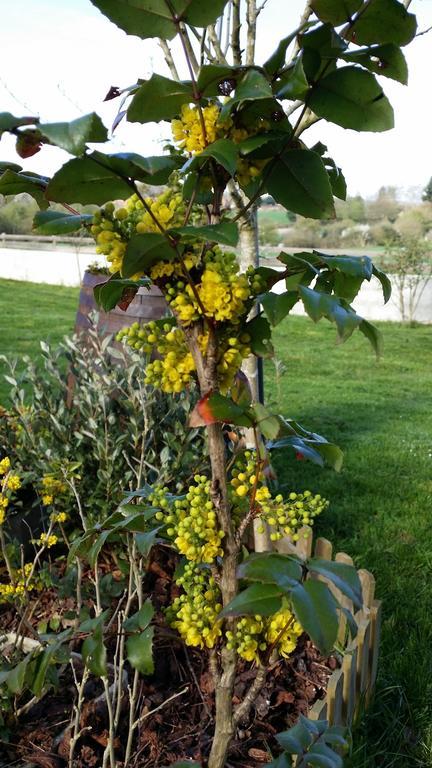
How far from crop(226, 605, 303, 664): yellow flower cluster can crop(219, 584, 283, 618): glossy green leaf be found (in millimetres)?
281

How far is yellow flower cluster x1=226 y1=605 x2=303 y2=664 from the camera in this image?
4.33ft

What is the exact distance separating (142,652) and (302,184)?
2.76 feet

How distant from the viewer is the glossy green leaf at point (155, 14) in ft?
3.07

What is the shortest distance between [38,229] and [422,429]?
4812 millimetres

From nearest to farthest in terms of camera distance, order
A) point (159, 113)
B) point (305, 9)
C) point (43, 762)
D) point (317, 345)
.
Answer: point (159, 113), point (43, 762), point (305, 9), point (317, 345)

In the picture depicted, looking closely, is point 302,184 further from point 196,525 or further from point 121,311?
point 121,311

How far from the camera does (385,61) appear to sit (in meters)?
1.01

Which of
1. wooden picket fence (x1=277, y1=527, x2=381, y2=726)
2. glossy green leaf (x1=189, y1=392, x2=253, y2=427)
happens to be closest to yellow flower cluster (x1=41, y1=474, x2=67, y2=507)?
wooden picket fence (x1=277, y1=527, x2=381, y2=726)

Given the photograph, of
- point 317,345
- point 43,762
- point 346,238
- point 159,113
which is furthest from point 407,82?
point 346,238

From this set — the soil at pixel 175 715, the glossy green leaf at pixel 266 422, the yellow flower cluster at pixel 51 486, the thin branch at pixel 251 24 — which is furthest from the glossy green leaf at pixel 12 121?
the thin branch at pixel 251 24

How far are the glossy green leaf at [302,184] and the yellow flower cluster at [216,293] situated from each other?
126mm

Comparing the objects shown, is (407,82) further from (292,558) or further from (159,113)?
(292,558)

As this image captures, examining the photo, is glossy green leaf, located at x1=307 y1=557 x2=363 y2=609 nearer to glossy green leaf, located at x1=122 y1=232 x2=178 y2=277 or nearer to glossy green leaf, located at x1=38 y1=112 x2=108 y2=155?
glossy green leaf, located at x1=122 y1=232 x2=178 y2=277

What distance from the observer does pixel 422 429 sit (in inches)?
215
